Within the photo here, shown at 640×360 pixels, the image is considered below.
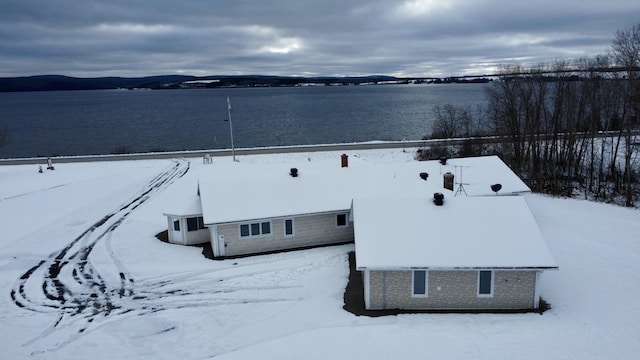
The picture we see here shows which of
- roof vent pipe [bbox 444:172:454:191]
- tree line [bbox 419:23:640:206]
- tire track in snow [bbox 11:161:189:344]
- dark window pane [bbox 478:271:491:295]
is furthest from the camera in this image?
tree line [bbox 419:23:640:206]

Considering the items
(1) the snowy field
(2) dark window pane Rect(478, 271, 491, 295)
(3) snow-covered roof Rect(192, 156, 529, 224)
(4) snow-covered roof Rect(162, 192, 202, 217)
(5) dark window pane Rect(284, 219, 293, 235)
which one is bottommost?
(1) the snowy field

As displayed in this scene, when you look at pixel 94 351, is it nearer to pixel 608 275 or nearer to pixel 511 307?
pixel 511 307

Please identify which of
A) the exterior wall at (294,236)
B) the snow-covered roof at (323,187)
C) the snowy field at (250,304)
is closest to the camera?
the snowy field at (250,304)

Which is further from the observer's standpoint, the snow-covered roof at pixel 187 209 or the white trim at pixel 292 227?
the snow-covered roof at pixel 187 209

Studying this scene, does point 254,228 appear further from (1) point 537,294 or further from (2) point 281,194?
(1) point 537,294

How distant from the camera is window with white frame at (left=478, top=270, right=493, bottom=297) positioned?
1805 cm

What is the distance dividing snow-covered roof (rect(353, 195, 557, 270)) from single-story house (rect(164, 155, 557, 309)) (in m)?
0.04

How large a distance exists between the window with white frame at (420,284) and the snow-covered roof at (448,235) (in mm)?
510

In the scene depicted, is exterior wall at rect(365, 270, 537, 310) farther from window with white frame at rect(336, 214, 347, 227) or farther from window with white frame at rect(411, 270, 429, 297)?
window with white frame at rect(336, 214, 347, 227)

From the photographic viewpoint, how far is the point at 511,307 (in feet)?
59.5

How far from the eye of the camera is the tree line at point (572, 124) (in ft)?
123

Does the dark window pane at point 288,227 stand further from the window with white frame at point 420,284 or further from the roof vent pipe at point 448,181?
the roof vent pipe at point 448,181

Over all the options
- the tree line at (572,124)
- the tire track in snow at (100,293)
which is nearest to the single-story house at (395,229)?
the tire track in snow at (100,293)

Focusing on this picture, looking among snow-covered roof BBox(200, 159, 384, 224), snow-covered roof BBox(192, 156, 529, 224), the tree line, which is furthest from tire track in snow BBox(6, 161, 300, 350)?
the tree line
